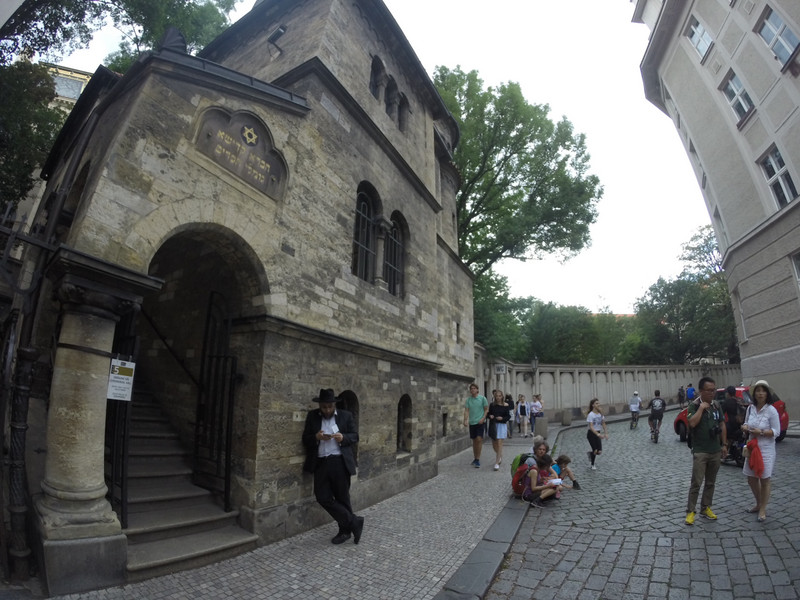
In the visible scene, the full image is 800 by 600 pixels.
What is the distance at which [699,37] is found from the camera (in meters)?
13.8

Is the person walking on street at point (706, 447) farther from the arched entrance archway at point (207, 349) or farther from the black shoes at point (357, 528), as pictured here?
the arched entrance archway at point (207, 349)

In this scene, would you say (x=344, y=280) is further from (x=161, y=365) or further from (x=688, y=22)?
(x=688, y=22)

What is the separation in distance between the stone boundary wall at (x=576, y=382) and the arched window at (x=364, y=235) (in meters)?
10.4

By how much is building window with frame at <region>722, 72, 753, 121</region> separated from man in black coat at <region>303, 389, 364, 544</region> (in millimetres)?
14340

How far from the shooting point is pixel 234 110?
18.5 feet

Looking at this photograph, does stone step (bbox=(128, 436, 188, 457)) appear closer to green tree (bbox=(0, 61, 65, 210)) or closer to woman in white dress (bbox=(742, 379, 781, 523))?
woman in white dress (bbox=(742, 379, 781, 523))

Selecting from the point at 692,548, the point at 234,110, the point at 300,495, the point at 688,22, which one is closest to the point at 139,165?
the point at 234,110

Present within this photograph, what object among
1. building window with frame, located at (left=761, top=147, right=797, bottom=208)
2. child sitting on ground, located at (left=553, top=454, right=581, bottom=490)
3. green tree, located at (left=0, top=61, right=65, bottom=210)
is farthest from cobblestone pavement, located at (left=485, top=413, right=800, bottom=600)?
green tree, located at (left=0, top=61, right=65, bottom=210)

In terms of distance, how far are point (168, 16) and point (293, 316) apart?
1171 centimetres

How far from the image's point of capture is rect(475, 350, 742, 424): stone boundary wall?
19.6 metres

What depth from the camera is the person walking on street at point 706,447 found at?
523 cm

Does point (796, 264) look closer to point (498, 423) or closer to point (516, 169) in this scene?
point (498, 423)

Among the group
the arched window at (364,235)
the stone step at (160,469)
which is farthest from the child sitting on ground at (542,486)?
the stone step at (160,469)

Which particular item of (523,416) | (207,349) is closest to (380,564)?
(207,349)
